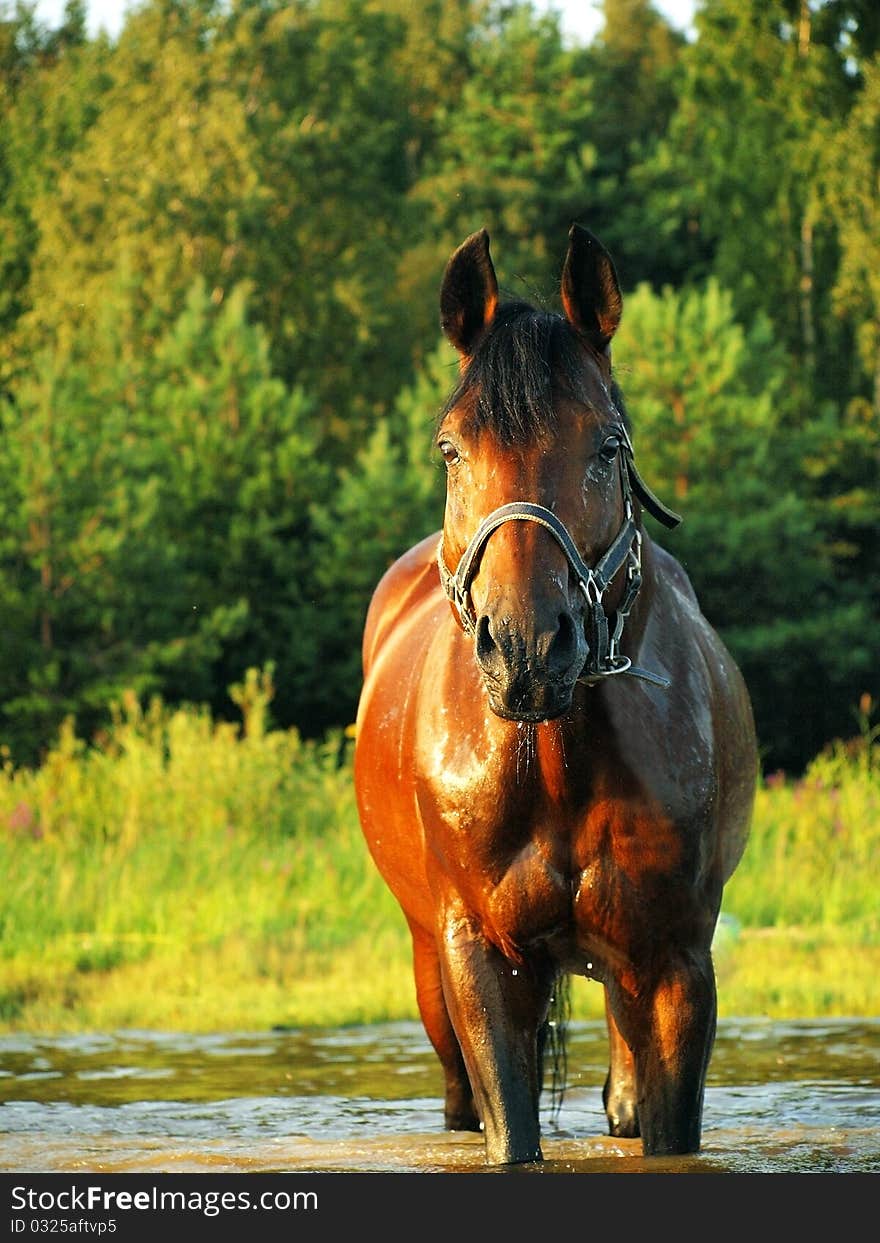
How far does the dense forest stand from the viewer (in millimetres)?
22562

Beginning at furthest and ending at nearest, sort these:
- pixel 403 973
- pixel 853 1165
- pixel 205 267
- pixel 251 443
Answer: pixel 205 267, pixel 251 443, pixel 403 973, pixel 853 1165

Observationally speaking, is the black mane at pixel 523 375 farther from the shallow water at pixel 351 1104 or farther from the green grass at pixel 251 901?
the green grass at pixel 251 901

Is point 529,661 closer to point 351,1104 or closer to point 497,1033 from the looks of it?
point 497,1033

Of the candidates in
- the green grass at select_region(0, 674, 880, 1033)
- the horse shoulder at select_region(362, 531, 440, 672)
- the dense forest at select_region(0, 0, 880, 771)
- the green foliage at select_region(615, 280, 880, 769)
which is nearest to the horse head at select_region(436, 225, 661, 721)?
the horse shoulder at select_region(362, 531, 440, 672)

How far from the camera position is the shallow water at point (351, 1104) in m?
5.58

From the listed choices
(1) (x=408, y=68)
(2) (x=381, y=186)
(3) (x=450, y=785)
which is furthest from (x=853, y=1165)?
(1) (x=408, y=68)

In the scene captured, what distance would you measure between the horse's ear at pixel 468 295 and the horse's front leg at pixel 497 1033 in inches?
58.7

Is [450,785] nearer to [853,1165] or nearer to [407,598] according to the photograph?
[853,1165]

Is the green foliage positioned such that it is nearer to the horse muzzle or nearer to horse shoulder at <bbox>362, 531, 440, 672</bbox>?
horse shoulder at <bbox>362, 531, 440, 672</bbox>

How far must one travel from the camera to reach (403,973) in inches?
395

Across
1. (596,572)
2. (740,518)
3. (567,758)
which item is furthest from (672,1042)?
(740,518)

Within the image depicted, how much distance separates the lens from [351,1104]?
22.7 feet

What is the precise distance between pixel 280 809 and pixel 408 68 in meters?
37.2

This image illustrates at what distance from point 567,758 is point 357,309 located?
34.4 metres
